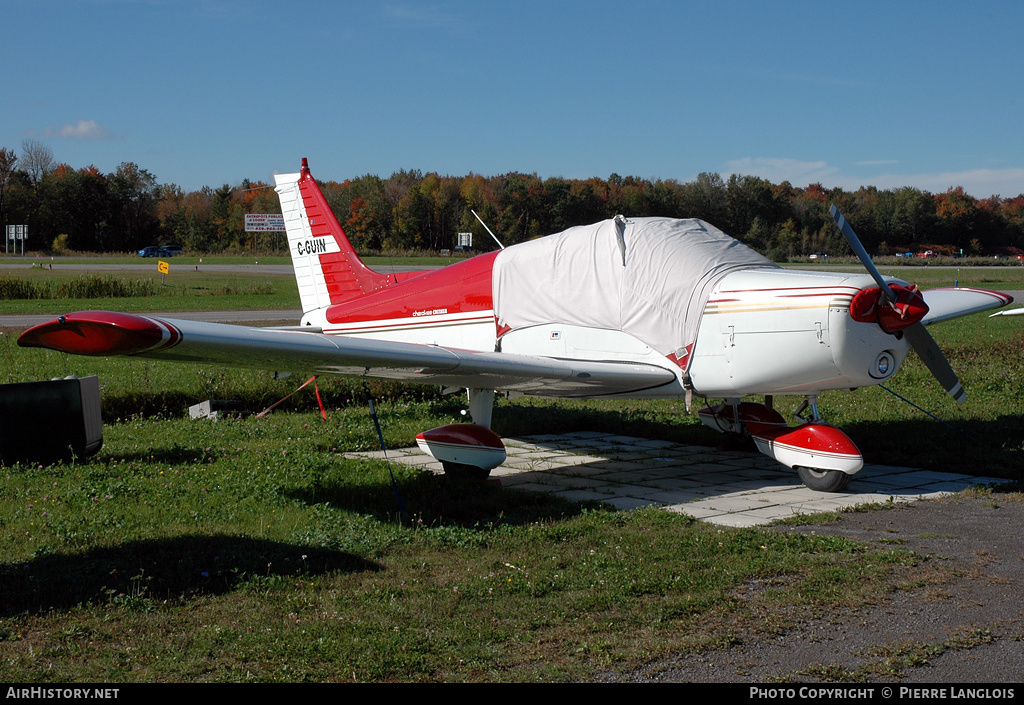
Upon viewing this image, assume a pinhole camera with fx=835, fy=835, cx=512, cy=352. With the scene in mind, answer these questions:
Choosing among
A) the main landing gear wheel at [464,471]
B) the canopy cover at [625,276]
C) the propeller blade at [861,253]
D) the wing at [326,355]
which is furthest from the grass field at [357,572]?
the propeller blade at [861,253]

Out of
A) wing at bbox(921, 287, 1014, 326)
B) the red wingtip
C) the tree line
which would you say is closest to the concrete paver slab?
wing at bbox(921, 287, 1014, 326)

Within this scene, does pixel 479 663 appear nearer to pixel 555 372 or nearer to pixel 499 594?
pixel 499 594

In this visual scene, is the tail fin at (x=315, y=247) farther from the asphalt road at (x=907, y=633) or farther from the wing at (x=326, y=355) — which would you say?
the asphalt road at (x=907, y=633)

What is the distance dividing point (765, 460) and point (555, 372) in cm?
308

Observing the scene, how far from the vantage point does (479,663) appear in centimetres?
373

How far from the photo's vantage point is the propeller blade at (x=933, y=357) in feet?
25.0

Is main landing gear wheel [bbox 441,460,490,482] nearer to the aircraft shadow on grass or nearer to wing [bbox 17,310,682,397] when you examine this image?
wing [bbox 17,310,682,397]

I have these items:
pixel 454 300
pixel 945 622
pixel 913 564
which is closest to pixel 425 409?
pixel 454 300

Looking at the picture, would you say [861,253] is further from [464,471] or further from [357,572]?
[357,572]

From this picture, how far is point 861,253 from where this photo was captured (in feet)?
23.8

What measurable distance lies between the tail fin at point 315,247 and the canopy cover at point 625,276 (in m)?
3.34

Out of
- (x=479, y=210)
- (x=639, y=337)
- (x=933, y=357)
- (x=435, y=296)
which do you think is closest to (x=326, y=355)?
(x=639, y=337)

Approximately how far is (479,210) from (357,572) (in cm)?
5405
